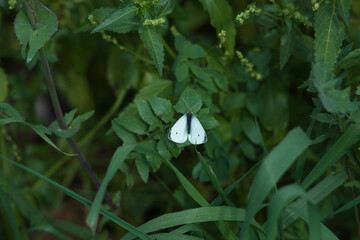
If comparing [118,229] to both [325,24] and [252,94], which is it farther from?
[325,24]

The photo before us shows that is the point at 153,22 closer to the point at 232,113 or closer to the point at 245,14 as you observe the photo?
the point at 245,14

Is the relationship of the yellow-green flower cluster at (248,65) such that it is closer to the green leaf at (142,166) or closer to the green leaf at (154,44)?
the green leaf at (154,44)

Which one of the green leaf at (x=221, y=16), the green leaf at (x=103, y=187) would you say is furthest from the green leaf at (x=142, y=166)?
the green leaf at (x=221, y=16)

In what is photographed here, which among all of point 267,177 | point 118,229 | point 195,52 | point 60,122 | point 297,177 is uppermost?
point 195,52

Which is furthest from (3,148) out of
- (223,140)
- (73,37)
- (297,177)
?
(297,177)

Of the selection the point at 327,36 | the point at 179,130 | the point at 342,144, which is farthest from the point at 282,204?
the point at 327,36

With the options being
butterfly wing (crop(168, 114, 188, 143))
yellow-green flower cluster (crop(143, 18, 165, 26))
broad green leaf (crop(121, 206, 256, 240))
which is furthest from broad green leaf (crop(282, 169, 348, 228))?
yellow-green flower cluster (crop(143, 18, 165, 26))
